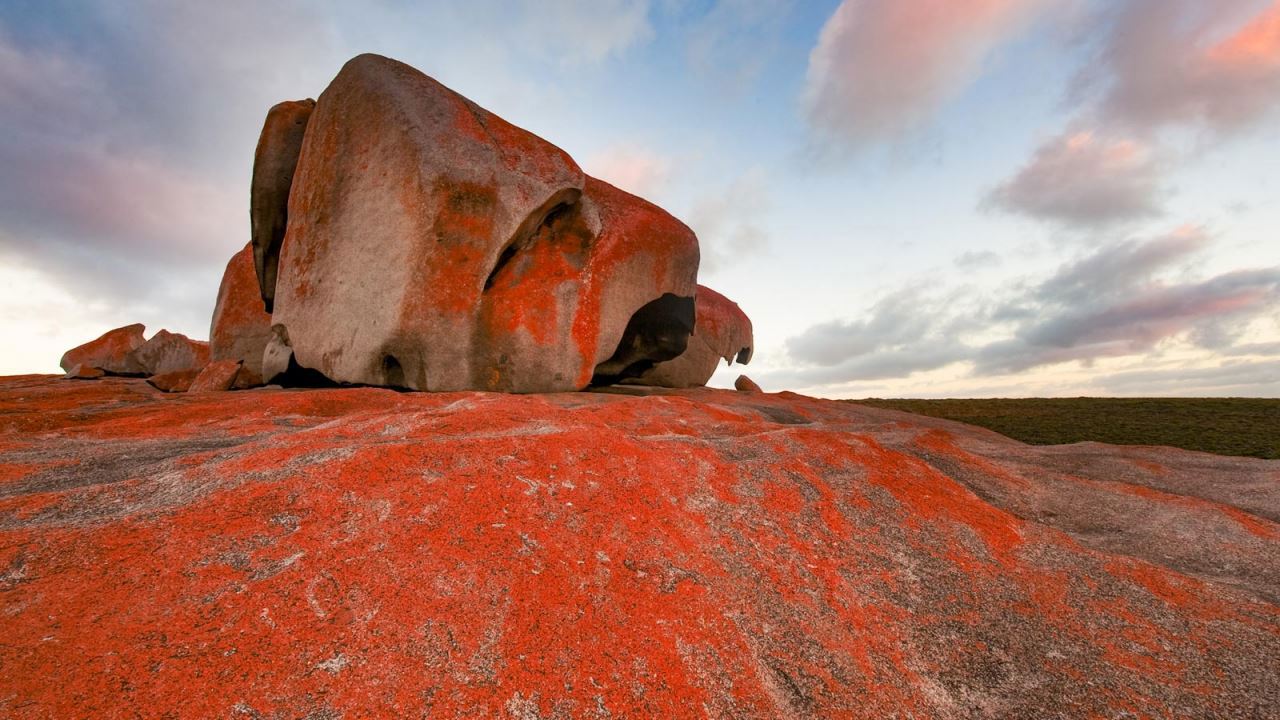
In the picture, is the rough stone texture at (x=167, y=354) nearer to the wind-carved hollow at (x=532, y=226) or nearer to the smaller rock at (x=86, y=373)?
the smaller rock at (x=86, y=373)

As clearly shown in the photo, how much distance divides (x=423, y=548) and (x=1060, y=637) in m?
3.62

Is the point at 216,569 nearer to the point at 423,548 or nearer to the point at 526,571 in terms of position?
the point at 423,548

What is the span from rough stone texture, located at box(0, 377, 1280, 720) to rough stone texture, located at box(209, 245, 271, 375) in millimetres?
11493

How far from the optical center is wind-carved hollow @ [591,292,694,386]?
1292cm

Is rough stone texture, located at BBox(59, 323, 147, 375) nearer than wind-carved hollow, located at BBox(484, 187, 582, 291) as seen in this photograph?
No

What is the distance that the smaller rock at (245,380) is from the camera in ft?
38.0

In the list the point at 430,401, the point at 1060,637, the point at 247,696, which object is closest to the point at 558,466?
the point at 247,696

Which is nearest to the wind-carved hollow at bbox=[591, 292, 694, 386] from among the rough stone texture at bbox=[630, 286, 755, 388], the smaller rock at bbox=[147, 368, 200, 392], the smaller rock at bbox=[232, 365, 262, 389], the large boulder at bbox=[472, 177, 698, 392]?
the large boulder at bbox=[472, 177, 698, 392]

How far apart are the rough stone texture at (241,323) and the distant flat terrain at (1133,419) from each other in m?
17.4

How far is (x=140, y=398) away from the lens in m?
8.70

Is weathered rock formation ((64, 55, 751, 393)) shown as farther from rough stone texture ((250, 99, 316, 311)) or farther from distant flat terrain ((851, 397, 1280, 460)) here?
distant flat terrain ((851, 397, 1280, 460))

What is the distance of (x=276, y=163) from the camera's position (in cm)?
1292

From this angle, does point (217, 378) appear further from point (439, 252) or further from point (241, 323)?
point (241, 323)

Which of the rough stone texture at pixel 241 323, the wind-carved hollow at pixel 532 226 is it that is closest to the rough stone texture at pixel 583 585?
the wind-carved hollow at pixel 532 226
